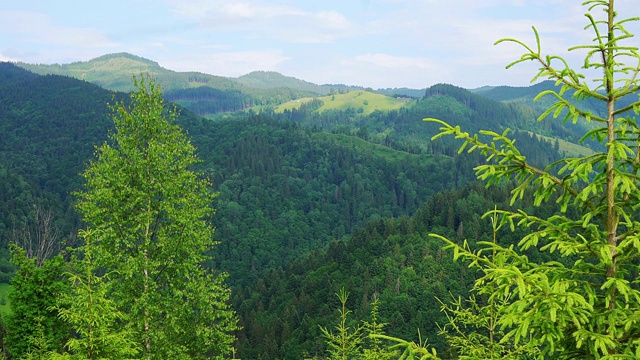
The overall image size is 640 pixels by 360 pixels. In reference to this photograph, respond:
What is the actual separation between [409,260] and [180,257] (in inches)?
5113

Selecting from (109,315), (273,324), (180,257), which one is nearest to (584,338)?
(109,315)

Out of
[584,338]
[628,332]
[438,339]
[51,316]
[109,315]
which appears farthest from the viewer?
[438,339]

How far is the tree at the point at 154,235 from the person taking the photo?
75.5 feet

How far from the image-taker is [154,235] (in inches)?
1013

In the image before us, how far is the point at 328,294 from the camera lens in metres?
142

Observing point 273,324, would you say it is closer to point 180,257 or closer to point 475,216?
point 475,216

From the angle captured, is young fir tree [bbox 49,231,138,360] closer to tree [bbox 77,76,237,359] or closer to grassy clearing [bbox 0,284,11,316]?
tree [bbox 77,76,237,359]

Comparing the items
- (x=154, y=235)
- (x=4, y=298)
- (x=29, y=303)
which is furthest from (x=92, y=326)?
(x=4, y=298)

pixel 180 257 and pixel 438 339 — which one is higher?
pixel 180 257

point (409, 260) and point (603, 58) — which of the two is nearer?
point (603, 58)

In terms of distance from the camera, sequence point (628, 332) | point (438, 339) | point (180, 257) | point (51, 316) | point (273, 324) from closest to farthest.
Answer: point (628, 332), point (180, 257), point (51, 316), point (438, 339), point (273, 324)

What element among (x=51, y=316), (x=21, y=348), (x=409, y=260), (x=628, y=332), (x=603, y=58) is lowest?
(x=409, y=260)

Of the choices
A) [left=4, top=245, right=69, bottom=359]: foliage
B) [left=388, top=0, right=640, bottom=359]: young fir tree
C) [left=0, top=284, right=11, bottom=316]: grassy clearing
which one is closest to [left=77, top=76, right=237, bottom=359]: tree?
[left=4, top=245, right=69, bottom=359]: foliage

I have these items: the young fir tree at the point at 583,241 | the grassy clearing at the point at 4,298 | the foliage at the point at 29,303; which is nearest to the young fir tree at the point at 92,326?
the young fir tree at the point at 583,241
